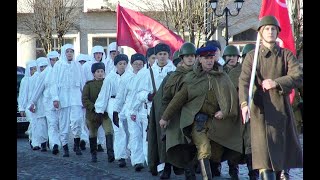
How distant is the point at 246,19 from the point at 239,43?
4.08 feet

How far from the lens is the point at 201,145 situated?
29.8 feet

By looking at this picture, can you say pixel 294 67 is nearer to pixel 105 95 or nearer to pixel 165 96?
pixel 165 96

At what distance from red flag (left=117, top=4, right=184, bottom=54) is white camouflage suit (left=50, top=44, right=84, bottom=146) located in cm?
119

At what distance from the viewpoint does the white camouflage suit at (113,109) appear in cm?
1252

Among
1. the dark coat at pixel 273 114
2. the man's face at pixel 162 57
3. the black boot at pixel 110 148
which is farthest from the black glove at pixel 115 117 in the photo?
the dark coat at pixel 273 114

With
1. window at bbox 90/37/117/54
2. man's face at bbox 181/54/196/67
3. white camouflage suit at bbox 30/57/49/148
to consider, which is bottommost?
white camouflage suit at bbox 30/57/49/148

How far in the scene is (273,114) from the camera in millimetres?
7754

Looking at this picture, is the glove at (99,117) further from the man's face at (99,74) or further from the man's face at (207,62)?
the man's face at (207,62)

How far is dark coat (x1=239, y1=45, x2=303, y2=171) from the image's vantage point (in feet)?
25.4

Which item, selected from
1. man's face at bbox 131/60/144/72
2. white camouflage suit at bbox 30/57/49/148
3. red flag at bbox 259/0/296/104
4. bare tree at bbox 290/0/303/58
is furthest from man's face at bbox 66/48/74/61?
bare tree at bbox 290/0/303/58

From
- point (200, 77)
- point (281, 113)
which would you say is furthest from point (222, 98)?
point (281, 113)

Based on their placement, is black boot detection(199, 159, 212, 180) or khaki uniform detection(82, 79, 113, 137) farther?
khaki uniform detection(82, 79, 113, 137)

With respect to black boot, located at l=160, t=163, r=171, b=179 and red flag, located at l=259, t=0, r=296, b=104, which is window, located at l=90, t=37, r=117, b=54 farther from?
red flag, located at l=259, t=0, r=296, b=104

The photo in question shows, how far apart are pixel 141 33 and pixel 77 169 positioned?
3.09 m
